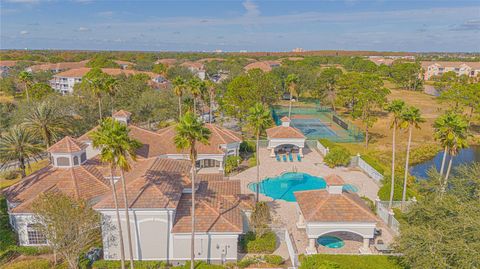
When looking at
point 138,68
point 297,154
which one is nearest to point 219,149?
point 297,154

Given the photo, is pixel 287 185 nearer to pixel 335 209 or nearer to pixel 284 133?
pixel 284 133

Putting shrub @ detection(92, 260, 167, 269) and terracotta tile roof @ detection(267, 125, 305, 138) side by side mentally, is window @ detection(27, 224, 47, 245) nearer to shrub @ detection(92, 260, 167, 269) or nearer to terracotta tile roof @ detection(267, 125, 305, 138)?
shrub @ detection(92, 260, 167, 269)

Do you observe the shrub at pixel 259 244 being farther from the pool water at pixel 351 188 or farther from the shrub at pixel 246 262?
the pool water at pixel 351 188

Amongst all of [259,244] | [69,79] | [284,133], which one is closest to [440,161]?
[284,133]

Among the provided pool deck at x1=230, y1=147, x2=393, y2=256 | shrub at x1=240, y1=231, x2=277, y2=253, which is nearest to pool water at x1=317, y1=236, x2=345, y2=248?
pool deck at x1=230, y1=147, x2=393, y2=256

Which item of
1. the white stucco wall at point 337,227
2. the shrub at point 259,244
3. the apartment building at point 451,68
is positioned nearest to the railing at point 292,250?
the shrub at point 259,244
